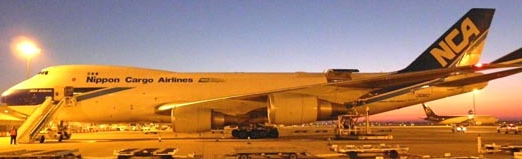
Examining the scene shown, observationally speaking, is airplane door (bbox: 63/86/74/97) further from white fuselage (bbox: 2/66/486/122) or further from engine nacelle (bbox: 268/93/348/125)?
engine nacelle (bbox: 268/93/348/125)

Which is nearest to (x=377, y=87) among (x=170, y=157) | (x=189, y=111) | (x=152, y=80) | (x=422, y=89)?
(x=422, y=89)

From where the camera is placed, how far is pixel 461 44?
25.8m

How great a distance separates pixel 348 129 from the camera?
24344mm

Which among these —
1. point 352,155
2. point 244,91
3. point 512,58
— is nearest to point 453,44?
point 512,58

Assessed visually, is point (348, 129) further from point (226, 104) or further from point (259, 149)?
point (259, 149)

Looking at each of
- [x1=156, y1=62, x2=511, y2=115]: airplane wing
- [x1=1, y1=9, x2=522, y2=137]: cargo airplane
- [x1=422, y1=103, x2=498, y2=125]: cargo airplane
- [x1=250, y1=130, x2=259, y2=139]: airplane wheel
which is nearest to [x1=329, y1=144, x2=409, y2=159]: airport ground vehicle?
[x1=156, y1=62, x2=511, y2=115]: airplane wing

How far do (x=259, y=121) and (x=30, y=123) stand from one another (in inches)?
401

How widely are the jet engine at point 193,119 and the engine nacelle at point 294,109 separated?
99.0 inches

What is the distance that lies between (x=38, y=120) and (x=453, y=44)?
2018cm

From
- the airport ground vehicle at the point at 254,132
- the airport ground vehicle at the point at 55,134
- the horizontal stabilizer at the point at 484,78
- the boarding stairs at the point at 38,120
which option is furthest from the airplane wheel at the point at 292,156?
the airport ground vehicle at the point at 55,134

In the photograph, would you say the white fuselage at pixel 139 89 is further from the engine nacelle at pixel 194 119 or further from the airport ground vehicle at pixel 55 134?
the engine nacelle at pixel 194 119

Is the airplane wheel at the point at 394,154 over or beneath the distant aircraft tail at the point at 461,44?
beneath

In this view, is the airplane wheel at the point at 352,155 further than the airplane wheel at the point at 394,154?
No

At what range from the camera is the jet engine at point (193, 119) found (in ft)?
68.8
